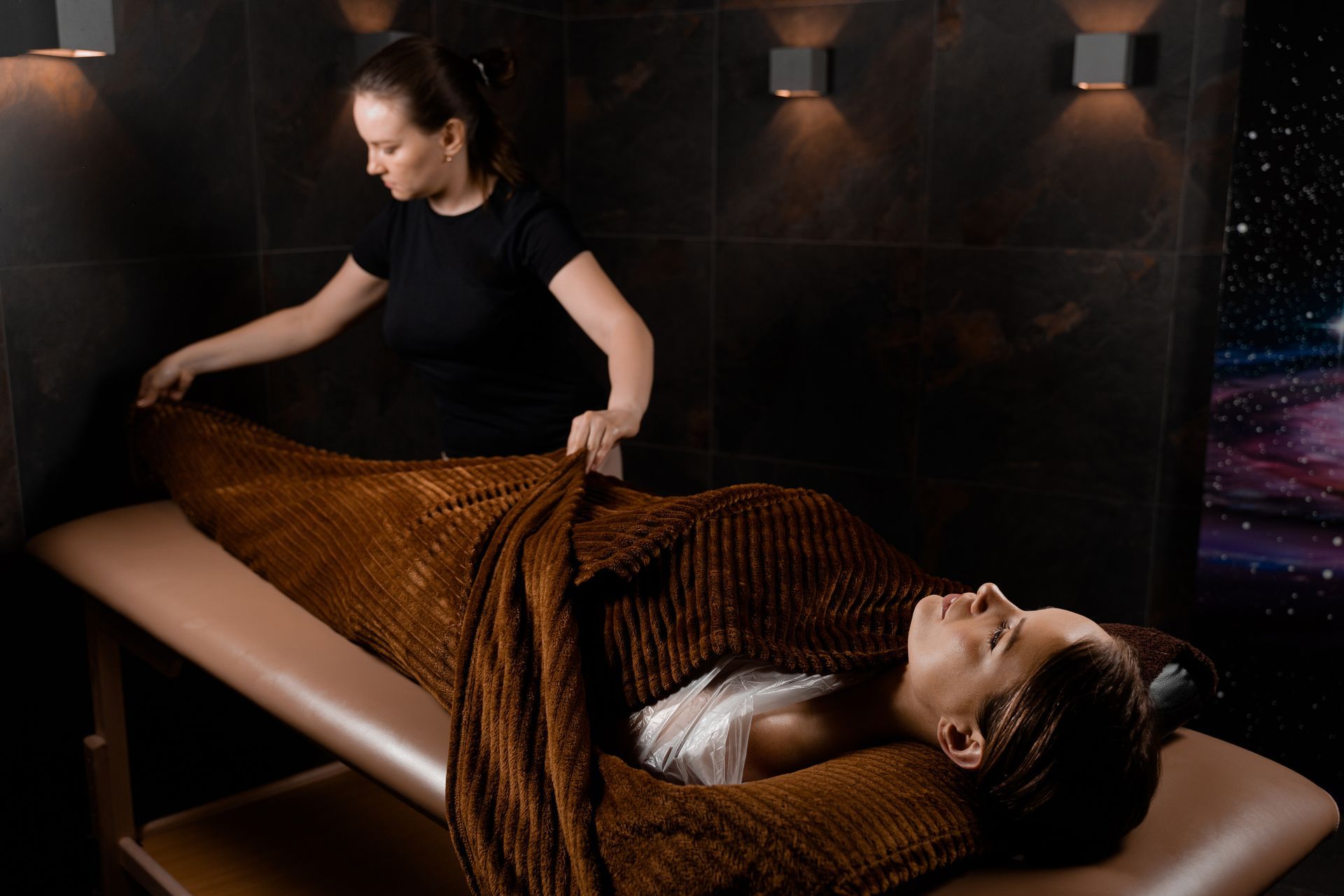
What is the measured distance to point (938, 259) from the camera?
10.6ft

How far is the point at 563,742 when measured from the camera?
4.24 feet

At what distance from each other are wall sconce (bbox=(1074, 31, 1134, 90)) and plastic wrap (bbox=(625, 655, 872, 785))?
190 cm

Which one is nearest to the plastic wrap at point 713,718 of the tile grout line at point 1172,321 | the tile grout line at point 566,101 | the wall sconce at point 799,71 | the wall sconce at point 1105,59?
the tile grout line at point 1172,321

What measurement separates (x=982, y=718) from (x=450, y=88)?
4.87 ft

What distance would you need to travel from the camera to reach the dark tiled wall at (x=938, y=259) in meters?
2.94

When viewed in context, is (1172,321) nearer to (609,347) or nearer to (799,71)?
(799,71)

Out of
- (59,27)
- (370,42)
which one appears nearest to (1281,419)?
(370,42)

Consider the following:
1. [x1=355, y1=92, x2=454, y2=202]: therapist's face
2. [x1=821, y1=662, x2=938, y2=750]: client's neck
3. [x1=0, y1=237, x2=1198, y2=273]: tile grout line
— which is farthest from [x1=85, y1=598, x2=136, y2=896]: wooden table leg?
[x1=821, y1=662, x2=938, y2=750]: client's neck

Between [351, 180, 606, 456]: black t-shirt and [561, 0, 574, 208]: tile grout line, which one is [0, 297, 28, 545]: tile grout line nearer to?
[351, 180, 606, 456]: black t-shirt

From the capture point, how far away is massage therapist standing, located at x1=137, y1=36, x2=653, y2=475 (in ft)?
7.18

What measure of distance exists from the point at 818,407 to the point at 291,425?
1426mm

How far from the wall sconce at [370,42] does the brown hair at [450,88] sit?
49cm

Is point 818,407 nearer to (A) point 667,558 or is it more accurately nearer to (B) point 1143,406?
(B) point 1143,406

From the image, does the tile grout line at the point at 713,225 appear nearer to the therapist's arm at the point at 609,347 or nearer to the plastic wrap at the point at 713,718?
the therapist's arm at the point at 609,347
